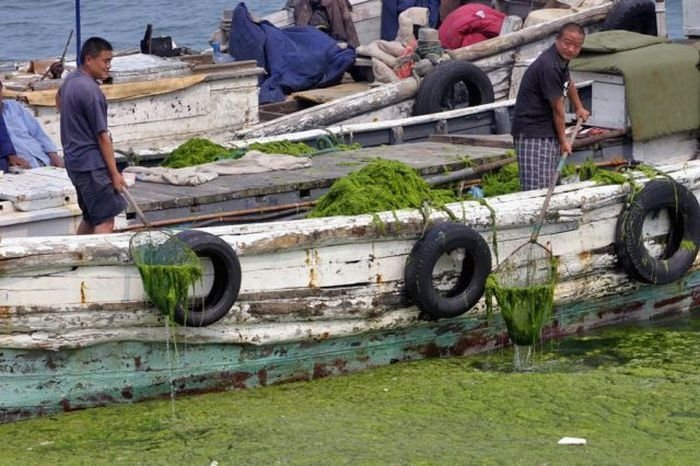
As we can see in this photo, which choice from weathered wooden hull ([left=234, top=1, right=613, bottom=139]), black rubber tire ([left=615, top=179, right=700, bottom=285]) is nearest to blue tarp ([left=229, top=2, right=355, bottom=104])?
weathered wooden hull ([left=234, top=1, right=613, bottom=139])

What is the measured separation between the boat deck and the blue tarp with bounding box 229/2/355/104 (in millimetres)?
3803

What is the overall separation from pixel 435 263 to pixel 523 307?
23.0 inches

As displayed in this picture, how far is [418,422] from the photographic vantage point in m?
7.31

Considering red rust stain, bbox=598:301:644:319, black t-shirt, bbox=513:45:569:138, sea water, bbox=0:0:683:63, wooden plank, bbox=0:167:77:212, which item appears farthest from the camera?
sea water, bbox=0:0:683:63

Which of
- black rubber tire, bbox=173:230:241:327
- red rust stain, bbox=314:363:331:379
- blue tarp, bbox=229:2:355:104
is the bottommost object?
red rust stain, bbox=314:363:331:379

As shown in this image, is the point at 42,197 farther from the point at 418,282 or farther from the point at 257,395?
the point at 418,282

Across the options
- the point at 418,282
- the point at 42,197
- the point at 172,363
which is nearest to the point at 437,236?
the point at 418,282

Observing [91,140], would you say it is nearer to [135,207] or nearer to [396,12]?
[135,207]

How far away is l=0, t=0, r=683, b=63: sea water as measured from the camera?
29219 millimetres

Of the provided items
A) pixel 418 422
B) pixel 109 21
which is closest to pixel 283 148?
pixel 418 422

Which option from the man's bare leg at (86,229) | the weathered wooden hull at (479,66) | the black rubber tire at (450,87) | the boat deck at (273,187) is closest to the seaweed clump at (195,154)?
the boat deck at (273,187)

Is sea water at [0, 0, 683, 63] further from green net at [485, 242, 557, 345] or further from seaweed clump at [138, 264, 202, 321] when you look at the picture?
seaweed clump at [138, 264, 202, 321]

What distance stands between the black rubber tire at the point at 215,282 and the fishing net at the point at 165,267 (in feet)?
0.20

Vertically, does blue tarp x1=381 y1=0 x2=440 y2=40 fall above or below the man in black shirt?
above
